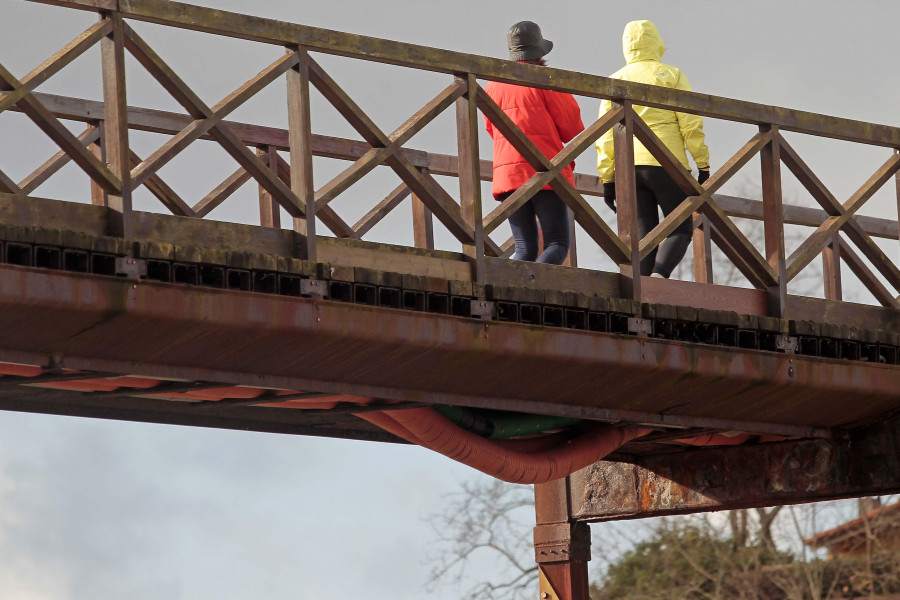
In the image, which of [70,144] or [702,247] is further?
[702,247]

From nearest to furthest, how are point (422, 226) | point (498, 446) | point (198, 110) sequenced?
point (198, 110)
point (498, 446)
point (422, 226)

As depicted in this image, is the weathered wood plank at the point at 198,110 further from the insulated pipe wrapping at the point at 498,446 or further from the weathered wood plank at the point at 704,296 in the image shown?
the weathered wood plank at the point at 704,296

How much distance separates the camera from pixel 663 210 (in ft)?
31.3

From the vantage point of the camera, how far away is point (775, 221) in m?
9.09

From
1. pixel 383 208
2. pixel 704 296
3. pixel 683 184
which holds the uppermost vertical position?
pixel 383 208

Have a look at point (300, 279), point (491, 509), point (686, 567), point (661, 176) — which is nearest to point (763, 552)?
point (686, 567)

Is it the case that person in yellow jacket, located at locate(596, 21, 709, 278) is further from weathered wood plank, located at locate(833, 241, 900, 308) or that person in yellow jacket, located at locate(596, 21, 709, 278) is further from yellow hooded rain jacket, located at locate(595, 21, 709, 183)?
weathered wood plank, located at locate(833, 241, 900, 308)

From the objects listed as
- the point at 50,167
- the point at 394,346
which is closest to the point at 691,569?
the point at 50,167

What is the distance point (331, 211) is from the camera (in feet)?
36.1

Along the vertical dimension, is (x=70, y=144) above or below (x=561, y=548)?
above

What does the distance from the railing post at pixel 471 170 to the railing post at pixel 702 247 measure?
3.81 m

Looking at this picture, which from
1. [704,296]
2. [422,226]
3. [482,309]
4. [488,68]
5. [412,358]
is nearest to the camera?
[412,358]

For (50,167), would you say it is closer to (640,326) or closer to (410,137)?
(410,137)

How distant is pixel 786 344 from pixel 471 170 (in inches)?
88.5
